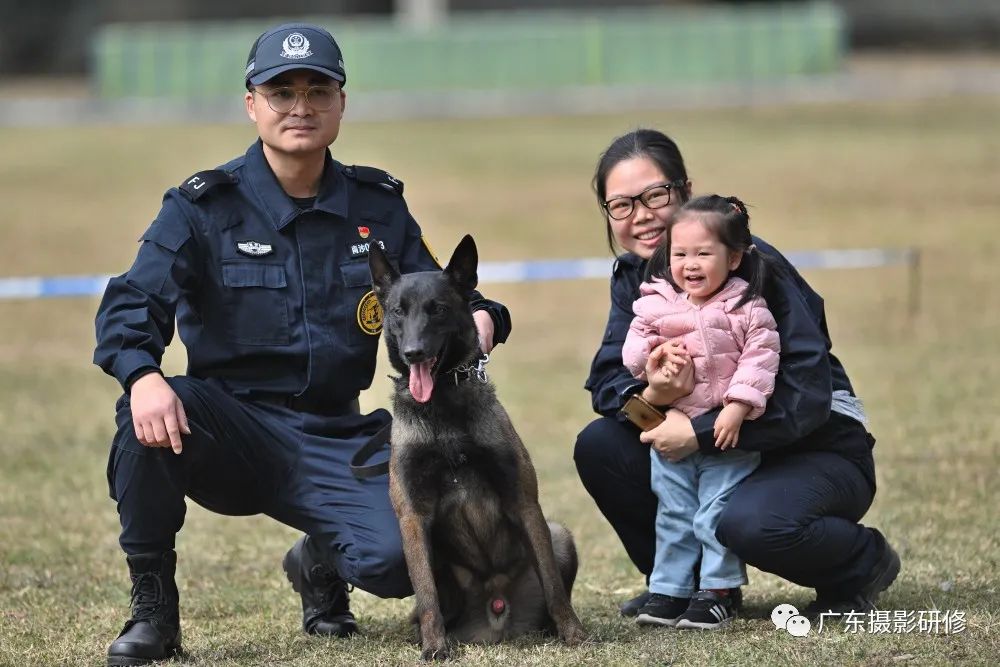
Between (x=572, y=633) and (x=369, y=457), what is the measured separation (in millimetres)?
836

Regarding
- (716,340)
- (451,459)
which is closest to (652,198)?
(716,340)

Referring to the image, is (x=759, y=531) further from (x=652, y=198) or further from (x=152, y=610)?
(x=152, y=610)

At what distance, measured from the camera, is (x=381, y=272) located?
13.7ft

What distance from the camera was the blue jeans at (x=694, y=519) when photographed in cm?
430

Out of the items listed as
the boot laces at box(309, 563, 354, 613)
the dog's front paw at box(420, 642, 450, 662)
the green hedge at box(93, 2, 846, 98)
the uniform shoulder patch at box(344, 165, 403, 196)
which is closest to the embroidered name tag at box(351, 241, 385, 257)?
the uniform shoulder patch at box(344, 165, 403, 196)

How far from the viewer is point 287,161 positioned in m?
4.55

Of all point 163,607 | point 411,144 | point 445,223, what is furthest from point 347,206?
point 411,144

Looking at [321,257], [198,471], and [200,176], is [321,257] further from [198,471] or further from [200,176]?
[198,471]

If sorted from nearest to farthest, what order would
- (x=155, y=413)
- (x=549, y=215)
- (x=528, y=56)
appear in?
(x=155, y=413)
(x=549, y=215)
(x=528, y=56)

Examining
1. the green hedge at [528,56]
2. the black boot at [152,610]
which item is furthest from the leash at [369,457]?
the green hedge at [528,56]

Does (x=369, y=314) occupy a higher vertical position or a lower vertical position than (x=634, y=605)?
higher

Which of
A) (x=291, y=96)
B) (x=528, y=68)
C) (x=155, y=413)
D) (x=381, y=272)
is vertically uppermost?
(x=528, y=68)

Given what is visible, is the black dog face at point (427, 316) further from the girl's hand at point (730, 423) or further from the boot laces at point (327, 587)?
the boot laces at point (327, 587)

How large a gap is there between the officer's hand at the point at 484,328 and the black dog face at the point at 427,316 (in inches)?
3.9
